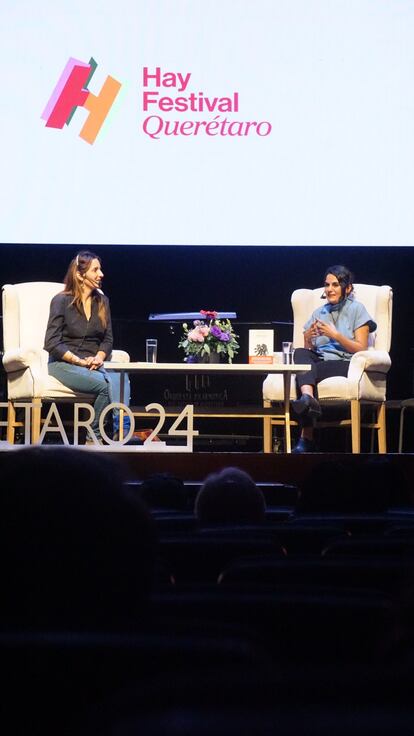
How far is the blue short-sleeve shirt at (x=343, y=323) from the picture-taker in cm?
529

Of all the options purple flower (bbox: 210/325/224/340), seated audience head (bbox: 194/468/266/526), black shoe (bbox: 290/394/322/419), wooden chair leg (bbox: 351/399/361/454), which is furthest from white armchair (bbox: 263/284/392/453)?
seated audience head (bbox: 194/468/266/526)

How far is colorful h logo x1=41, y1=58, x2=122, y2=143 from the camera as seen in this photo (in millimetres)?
5383

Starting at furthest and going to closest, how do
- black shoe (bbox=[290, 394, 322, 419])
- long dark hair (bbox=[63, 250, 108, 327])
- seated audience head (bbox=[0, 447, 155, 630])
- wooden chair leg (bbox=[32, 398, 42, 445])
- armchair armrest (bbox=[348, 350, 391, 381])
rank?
armchair armrest (bbox=[348, 350, 391, 381]), black shoe (bbox=[290, 394, 322, 419]), long dark hair (bbox=[63, 250, 108, 327]), wooden chair leg (bbox=[32, 398, 42, 445]), seated audience head (bbox=[0, 447, 155, 630])

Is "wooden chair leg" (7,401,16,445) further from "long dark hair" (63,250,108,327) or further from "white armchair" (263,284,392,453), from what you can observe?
"white armchair" (263,284,392,453)

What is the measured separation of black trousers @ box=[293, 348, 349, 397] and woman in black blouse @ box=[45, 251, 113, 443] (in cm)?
105

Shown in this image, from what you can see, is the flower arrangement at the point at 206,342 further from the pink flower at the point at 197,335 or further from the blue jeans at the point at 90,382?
the blue jeans at the point at 90,382

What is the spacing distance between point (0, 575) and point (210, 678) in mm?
403

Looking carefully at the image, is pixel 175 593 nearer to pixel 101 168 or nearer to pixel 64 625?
pixel 64 625

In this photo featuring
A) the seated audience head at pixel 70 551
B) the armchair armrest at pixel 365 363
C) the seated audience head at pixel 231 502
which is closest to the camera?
the seated audience head at pixel 70 551

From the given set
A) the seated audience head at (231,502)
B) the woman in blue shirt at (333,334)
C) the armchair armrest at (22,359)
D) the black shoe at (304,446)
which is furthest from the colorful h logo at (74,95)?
the seated audience head at (231,502)

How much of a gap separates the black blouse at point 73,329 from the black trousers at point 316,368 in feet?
3.46

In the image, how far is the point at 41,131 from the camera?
5383 mm

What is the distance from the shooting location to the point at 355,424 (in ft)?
16.4

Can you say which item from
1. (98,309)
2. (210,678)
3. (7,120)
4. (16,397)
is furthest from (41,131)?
(210,678)
